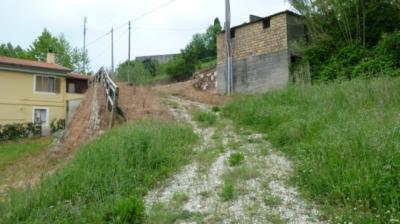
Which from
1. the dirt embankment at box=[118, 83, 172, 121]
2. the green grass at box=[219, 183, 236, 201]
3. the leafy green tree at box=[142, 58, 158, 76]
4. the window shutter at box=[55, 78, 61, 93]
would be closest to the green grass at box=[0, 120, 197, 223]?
the green grass at box=[219, 183, 236, 201]

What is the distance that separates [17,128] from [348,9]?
16317mm

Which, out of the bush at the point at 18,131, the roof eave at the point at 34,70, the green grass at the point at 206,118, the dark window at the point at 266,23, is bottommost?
the bush at the point at 18,131

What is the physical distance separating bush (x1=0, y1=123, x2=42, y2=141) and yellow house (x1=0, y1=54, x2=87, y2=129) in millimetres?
596

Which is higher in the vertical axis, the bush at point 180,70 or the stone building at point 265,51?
the bush at point 180,70

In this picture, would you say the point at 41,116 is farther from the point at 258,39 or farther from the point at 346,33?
the point at 346,33

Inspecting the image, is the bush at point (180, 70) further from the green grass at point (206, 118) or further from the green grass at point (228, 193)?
the green grass at point (228, 193)

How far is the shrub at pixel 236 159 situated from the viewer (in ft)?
17.1

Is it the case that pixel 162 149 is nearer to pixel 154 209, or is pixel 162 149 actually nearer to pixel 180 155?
pixel 180 155

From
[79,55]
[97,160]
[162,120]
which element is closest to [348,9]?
[162,120]

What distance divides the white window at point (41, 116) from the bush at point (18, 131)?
2.36 feet

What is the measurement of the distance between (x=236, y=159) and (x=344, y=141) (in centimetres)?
157

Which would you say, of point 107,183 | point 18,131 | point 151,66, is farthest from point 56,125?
point 107,183

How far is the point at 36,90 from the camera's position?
19.7 m

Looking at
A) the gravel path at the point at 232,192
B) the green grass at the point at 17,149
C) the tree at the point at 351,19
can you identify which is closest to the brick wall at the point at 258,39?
the tree at the point at 351,19
